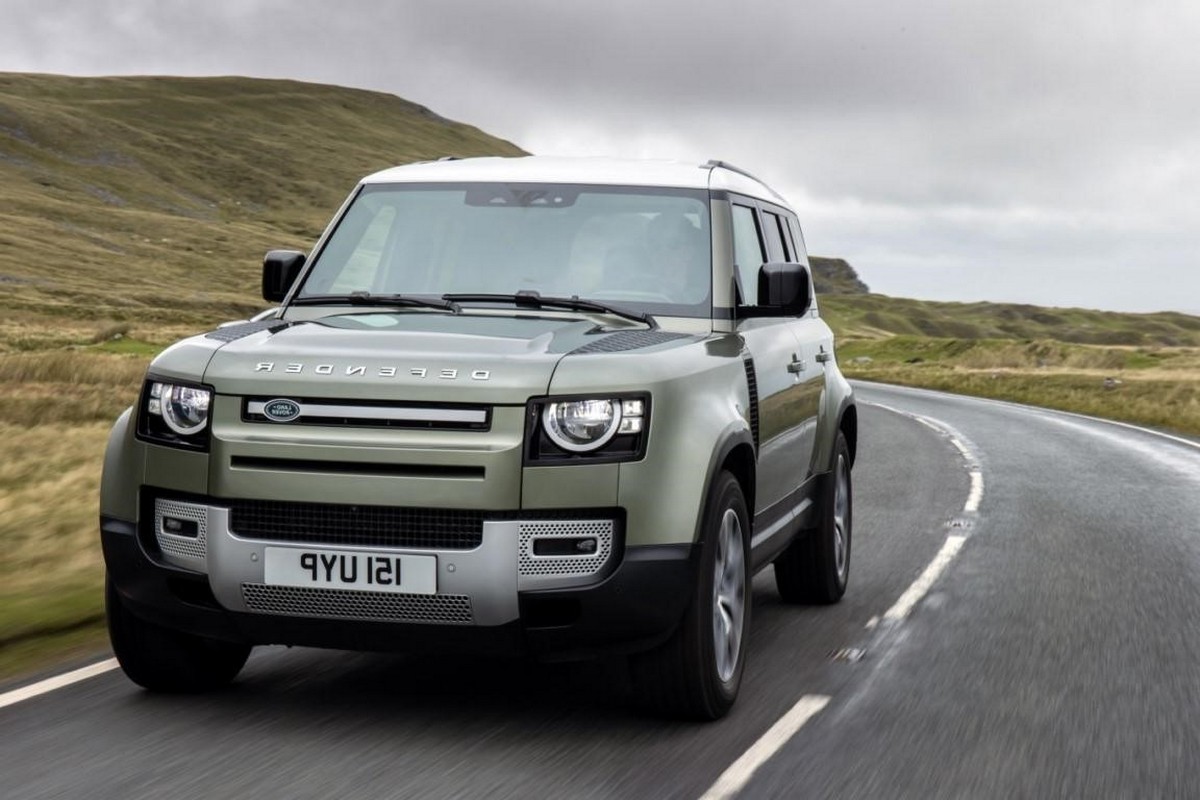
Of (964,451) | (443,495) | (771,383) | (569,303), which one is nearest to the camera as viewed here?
(443,495)

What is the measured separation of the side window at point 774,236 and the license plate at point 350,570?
3094mm

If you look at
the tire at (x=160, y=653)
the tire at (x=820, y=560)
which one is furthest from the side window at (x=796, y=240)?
the tire at (x=160, y=653)

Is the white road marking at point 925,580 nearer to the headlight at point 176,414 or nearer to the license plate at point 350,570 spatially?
the license plate at point 350,570

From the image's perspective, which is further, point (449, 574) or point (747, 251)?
point (747, 251)

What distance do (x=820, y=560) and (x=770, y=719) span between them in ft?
7.84

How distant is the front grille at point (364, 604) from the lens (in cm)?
471

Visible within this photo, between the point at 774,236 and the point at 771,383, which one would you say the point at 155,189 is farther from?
the point at 771,383

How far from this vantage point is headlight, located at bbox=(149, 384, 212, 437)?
194 inches

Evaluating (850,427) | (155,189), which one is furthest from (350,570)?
(155,189)

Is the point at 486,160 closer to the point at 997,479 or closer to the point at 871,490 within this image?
the point at 871,490

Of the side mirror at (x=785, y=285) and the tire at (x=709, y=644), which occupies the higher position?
the side mirror at (x=785, y=285)

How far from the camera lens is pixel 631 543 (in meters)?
4.77

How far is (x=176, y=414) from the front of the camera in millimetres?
4996

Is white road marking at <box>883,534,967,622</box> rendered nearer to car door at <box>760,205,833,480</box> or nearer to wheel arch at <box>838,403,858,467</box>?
wheel arch at <box>838,403,858,467</box>
